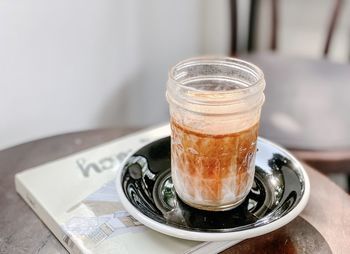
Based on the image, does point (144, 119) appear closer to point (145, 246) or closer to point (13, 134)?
point (13, 134)

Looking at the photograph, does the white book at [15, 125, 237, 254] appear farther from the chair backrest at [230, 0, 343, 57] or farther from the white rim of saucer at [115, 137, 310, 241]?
the chair backrest at [230, 0, 343, 57]

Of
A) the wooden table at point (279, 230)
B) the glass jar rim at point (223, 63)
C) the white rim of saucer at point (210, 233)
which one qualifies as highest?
the glass jar rim at point (223, 63)

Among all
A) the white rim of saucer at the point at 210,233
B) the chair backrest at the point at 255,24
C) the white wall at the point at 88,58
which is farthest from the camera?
the chair backrest at the point at 255,24

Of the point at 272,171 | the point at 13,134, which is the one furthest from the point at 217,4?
the point at 272,171

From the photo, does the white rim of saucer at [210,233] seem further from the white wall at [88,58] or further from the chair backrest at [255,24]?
the chair backrest at [255,24]

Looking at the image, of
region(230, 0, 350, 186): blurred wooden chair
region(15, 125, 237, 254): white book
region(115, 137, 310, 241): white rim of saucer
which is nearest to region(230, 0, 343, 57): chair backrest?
region(230, 0, 350, 186): blurred wooden chair

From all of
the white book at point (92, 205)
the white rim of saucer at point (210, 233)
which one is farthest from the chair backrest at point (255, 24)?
the white rim of saucer at point (210, 233)

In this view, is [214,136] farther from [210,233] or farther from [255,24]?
[255,24]
